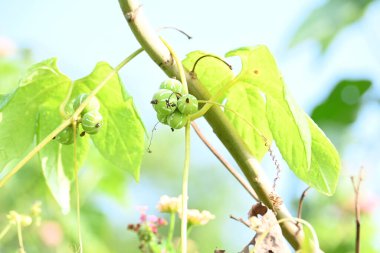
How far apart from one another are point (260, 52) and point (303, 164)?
0.30 ft

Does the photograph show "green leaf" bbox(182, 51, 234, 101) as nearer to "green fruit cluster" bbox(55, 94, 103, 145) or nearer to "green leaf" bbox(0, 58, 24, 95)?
"green fruit cluster" bbox(55, 94, 103, 145)

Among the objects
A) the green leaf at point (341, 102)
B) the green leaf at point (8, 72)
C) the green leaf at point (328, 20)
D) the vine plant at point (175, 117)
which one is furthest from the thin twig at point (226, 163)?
the green leaf at point (8, 72)

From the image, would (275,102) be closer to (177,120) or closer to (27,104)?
(177,120)

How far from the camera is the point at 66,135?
603mm

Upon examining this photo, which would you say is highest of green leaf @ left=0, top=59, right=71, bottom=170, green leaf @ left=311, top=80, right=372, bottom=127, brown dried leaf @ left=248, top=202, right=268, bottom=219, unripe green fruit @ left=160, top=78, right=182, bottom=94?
green leaf @ left=0, top=59, right=71, bottom=170

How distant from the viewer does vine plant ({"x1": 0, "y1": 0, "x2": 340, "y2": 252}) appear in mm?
566

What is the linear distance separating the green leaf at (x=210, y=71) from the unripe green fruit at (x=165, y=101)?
7 centimetres

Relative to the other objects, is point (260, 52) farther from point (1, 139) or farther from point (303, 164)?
point (1, 139)

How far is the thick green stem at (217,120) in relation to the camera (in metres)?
0.57

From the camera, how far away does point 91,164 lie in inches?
57.6

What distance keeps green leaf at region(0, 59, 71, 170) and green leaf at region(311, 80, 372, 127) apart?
0.88 m

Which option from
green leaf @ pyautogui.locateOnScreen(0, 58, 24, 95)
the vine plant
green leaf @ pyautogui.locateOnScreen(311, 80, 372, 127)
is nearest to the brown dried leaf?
the vine plant

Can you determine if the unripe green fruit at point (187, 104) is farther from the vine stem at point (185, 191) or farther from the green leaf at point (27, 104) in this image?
the green leaf at point (27, 104)

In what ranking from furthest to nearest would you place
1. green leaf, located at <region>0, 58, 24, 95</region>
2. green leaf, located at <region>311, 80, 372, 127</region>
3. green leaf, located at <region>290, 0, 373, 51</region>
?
Answer: green leaf, located at <region>0, 58, 24, 95</region> → green leaf, located at <region>311, 80, 372, 127</region> → green leaf, located at <region>290, 0, 373, 51</region>
